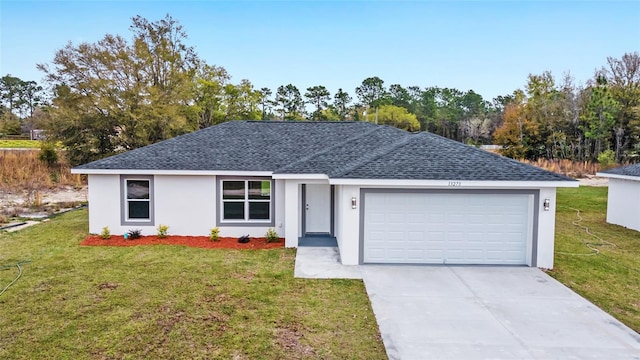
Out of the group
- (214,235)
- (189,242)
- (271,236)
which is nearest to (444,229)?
(271,236)

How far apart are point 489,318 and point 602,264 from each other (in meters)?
5.86

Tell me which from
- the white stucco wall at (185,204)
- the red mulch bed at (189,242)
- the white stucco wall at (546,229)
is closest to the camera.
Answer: the white stucco wall at (546,229)

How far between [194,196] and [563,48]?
99.3 ft

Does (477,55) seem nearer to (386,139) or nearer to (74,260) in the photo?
(386,139)

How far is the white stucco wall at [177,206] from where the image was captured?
12.9 m

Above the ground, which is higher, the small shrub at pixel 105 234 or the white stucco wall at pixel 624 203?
the white stucco wall at pixel 624 203

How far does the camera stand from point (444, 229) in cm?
1019

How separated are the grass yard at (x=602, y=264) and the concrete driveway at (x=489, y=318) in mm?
475

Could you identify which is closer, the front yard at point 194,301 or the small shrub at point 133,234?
the front yard at point 194,301

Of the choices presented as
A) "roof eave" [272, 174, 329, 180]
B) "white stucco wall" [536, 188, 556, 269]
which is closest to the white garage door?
"white stucco wall" [536, 188, 556, 269]

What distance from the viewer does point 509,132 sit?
41469mm

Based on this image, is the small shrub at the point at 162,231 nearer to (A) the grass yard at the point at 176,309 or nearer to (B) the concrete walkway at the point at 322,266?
(A) the grass yard at the point at 176,309

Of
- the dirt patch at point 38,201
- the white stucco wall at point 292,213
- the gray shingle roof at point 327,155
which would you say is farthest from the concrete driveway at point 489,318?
the dirt patch at point 38,201

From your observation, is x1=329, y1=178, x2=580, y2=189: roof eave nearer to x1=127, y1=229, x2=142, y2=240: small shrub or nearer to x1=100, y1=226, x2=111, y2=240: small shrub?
x1=127, y1=229, x2=142, y2=240: small shrub
